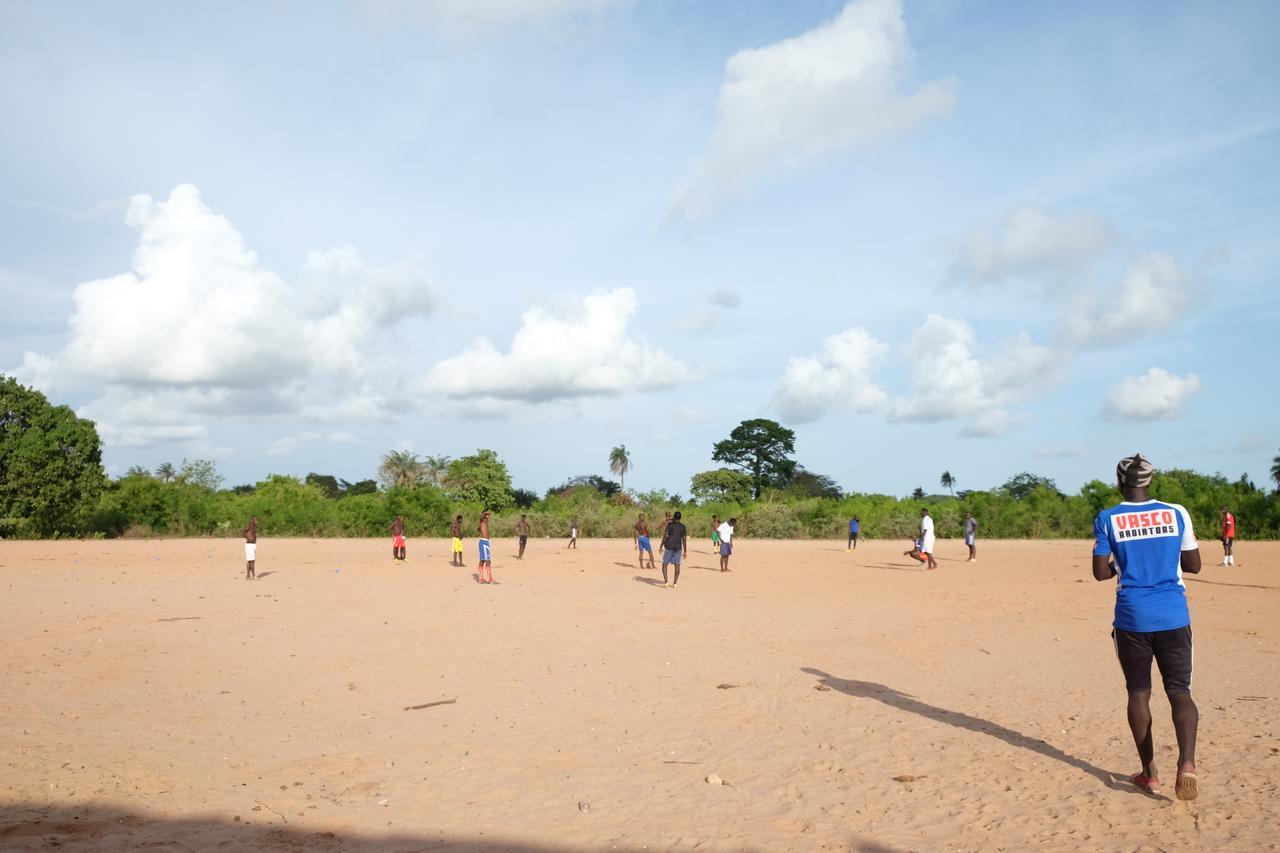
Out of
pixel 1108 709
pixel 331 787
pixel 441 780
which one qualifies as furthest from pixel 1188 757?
pixel 331 787

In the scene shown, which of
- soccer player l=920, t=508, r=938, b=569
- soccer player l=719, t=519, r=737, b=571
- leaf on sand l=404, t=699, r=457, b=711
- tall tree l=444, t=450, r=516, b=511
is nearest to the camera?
leaf on sand l=404, t=699, r=457, b=711

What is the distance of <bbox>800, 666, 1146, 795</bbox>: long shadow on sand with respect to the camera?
6.06m

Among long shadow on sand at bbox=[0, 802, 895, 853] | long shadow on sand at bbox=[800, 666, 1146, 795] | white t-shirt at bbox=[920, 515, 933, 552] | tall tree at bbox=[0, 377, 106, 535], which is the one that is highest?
tall tree at bbox=[0, 377, 106, 535]

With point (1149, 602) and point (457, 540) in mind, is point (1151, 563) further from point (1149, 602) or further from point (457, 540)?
point (457, 540)

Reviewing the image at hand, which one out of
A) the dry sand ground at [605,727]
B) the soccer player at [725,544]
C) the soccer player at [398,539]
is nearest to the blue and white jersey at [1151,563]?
the dry sand ground at [605,727]

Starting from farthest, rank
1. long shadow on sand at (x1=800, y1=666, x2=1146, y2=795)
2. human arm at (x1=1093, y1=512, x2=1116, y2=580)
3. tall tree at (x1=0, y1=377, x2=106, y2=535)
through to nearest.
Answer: tall tree at (x1=0, y1=377, x2=106, y2=535) → long shadow on sand at (x1=800, y1=666, x2=1146, y2=795) → human arm at (x1=1093, y1=512, x2=1116, y2=580)

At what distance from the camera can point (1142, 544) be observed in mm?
5461

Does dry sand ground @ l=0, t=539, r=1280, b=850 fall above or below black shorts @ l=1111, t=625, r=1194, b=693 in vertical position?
below

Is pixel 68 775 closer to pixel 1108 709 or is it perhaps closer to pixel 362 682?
pixel 362 682

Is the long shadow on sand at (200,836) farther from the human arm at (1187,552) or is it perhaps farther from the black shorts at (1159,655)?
the human arm at (1187,552)

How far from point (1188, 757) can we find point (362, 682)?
7847 millimetres

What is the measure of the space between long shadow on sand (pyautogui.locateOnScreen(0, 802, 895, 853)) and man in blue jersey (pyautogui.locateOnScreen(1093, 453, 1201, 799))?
6.19ft

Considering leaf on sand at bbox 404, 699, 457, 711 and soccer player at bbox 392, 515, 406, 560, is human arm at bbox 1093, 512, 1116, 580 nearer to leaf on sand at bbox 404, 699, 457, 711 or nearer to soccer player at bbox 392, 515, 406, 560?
leaf on sand at bbox 404, 699, 457, 711

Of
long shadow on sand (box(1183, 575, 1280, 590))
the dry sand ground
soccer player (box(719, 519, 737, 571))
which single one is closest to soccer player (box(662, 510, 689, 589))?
the dry sand ground
